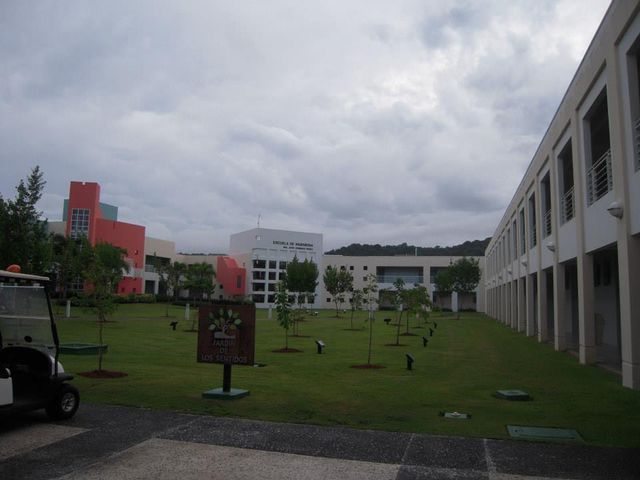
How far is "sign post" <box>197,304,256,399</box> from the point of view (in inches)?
393

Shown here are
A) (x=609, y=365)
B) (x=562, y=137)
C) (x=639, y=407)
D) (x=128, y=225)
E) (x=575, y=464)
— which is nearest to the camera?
(x=575, y=464)

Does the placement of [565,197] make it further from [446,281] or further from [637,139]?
[446,281]

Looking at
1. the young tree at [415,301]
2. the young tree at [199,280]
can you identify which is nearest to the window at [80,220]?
the young tree at [199,280]

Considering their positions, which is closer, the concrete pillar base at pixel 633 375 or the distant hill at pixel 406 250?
the concrete pillar base at pixel 633 375

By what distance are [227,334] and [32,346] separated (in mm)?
3288

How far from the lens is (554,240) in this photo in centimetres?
1958

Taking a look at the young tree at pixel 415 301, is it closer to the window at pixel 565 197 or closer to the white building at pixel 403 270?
the window at pixel 565 197

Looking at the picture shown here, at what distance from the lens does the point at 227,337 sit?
10109mm

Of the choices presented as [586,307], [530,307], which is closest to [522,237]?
[530,307]

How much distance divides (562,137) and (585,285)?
5538 millimetres

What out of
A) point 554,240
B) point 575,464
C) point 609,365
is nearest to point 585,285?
point 609,365

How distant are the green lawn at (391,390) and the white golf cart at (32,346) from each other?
1611 mm

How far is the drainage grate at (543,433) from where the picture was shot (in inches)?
289

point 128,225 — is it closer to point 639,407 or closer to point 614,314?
point 614,314
